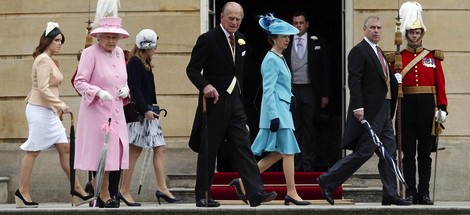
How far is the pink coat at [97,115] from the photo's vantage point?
1566 centimetres

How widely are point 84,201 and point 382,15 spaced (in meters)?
4.93

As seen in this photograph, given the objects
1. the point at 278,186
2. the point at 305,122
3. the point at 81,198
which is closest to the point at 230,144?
the point at 81,198

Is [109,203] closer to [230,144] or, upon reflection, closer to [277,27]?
[230,144]

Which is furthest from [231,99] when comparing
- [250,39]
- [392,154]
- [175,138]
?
[250,39]

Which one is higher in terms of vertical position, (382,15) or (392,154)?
(382,15)

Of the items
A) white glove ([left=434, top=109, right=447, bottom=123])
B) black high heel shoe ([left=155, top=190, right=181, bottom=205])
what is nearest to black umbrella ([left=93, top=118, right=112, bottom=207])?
black high heel shoe ([left=155, top=190, right=181, bottom=205])

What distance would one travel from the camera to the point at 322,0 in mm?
23078

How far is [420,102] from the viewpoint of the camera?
17031 millimetres

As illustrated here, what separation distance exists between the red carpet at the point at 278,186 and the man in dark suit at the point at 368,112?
2.05 metres

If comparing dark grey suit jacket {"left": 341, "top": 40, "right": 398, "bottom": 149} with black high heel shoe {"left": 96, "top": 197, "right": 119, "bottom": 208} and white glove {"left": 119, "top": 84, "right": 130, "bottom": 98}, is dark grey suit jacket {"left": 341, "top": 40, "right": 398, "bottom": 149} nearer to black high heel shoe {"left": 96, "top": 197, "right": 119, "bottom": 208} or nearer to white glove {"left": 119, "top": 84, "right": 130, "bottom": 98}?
white glove {"left": 119, "top": 84, "right": 130, "bottom": 98}

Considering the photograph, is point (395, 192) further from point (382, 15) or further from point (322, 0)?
point (322, 0)

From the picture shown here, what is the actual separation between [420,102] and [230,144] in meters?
2.39

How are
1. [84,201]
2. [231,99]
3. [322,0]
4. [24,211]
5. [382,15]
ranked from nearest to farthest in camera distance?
[24,211] < [231,99] < [84,201] < [382,15] < [322,0]

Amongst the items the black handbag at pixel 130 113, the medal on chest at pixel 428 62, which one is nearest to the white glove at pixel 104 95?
the black handbag at pixel 130 113
